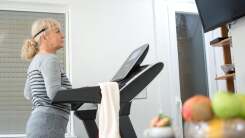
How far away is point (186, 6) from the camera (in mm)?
4164

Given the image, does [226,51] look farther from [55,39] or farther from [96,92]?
[96,92]

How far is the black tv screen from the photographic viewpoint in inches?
92.8

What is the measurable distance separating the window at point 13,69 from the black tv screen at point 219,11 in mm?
1545

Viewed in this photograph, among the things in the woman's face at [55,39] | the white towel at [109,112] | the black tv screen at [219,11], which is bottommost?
the white towel at [109,112]

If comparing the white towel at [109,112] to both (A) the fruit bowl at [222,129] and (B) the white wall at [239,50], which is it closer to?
(A) the fruit bowl at [222,129]

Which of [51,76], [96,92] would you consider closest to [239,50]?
[96,92]

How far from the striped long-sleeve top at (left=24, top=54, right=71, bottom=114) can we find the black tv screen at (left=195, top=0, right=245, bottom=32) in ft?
4.25

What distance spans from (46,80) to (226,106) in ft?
5.03

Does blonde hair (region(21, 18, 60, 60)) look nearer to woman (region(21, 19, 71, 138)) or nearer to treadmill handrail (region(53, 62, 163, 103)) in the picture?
woman (region(21, 19, 71, 138))

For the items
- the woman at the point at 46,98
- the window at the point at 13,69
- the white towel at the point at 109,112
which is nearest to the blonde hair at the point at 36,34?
the woman at the point at 46,98

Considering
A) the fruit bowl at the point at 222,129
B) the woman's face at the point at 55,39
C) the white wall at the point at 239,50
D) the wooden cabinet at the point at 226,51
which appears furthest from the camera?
the wooden cabinet at the point at 226,51

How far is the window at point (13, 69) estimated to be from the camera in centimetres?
331

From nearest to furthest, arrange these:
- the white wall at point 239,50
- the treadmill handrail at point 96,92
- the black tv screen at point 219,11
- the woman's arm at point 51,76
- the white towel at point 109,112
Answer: the white towel at point 109,112, the treadmill handrail at point 96,92, the woman's arm at point 51,76, the black tv screen at point 219,11, the white wall at point 239,50

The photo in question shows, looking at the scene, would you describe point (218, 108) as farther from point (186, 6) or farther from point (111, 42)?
point (186, 6)
